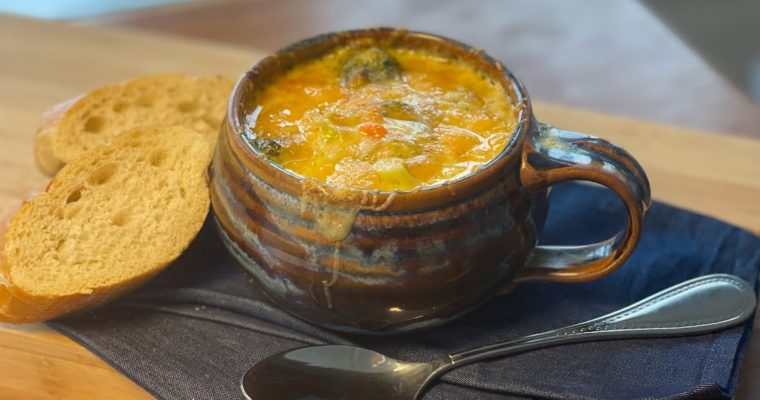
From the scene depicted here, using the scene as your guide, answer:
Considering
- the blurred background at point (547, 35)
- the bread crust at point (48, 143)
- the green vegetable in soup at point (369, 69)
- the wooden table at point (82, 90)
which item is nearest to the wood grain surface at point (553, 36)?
the blurred background at point (547, 35)

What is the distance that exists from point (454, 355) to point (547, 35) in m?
1.73

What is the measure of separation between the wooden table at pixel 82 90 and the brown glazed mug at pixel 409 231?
333 millimetres

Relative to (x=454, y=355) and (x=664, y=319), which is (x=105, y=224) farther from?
(x=664, y=319)

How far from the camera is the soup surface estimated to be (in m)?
1.37

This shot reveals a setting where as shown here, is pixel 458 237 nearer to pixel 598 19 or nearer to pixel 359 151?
pixel 359 151

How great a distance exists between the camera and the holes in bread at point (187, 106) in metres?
1.86

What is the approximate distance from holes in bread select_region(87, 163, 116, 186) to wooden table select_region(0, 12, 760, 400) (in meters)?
0.27

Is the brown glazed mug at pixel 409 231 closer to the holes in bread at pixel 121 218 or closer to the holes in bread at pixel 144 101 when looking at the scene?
the holes in bread at pixel 121 218

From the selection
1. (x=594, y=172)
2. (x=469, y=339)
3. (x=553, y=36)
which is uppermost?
(x=594, y=172)

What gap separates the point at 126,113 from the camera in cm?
184

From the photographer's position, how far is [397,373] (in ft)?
4.59

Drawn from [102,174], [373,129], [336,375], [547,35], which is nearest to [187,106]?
[102,174]

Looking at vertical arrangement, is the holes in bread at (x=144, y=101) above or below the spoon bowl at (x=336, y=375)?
above

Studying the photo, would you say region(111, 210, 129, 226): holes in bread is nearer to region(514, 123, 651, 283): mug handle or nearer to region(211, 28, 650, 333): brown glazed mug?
region(211, 28, 650, 333): brown glazed mug
